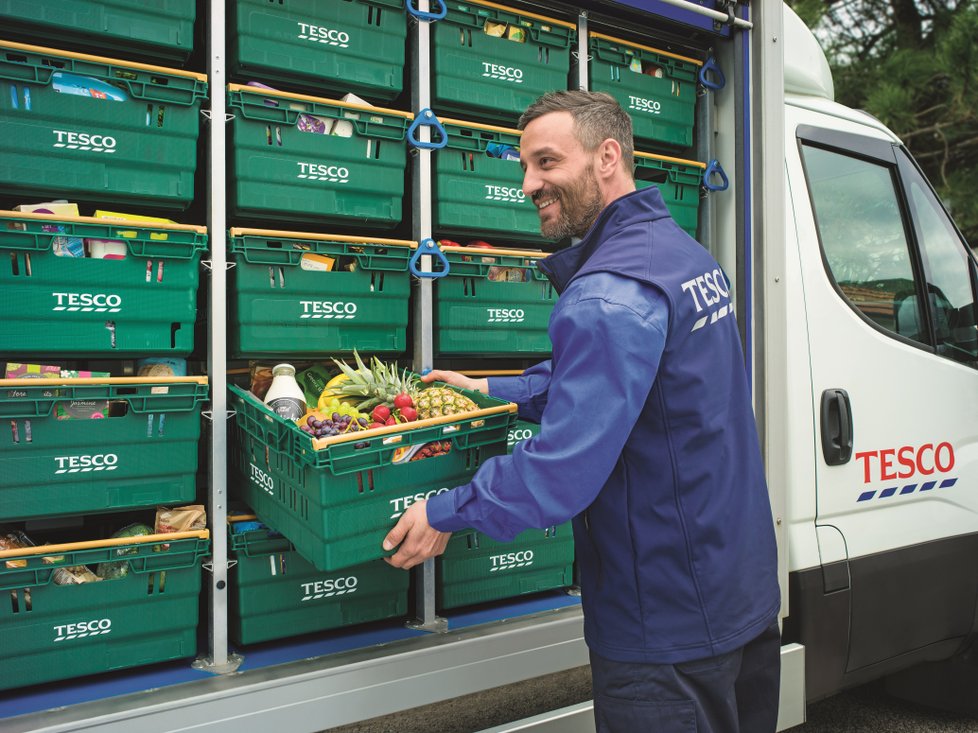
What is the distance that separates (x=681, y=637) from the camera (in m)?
1.97

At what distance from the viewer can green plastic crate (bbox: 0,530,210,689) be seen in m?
2.16

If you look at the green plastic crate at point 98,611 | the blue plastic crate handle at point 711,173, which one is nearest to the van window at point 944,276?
the blue plastic crate handle at point 711,173

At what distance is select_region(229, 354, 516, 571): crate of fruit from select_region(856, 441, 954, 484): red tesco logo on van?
1628 mm

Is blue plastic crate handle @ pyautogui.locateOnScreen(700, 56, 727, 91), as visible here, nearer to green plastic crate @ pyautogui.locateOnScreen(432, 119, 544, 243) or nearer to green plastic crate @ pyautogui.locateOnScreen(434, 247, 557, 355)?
green plastic crate @ pyautogui.locateOnScreen(432, 119, 544, 243)

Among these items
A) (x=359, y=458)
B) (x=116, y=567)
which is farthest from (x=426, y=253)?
(x=116, y=567)

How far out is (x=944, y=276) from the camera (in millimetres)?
3594

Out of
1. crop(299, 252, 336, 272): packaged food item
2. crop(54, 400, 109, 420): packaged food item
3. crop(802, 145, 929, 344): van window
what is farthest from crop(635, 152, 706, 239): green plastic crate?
crop(54, 400, 109, 420): packaged food item

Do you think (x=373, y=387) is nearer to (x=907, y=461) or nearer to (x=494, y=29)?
(x=494, y=29)

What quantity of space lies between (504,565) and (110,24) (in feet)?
6.94

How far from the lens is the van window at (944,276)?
3.53m

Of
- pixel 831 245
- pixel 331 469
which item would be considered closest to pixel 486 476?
pixel 331 469

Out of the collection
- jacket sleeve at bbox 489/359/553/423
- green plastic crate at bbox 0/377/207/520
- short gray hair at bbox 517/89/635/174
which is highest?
short gray hair at bbox 517/89/635/174

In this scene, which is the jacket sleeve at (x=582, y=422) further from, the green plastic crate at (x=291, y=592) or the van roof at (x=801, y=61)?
the van roof at (x=801, y=61)

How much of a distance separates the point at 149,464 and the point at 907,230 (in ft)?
10.2
